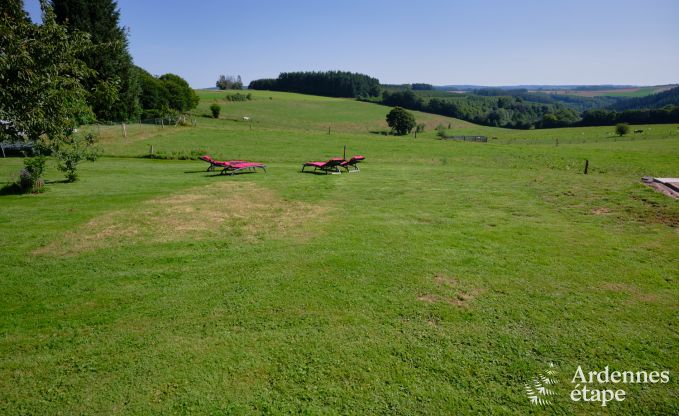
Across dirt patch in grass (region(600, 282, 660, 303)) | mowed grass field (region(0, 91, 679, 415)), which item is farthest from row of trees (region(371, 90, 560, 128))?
dirt patch in grass (region(600, 282, 660, 303))

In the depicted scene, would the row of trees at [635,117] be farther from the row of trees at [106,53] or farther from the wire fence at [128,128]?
the row of trees at [106,53]

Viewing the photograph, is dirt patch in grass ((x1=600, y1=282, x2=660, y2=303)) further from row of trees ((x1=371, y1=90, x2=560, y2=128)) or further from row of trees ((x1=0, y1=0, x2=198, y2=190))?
row of trees ((x1=371, y1=90, x2=560, y2=128))

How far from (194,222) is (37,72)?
437 centimetres

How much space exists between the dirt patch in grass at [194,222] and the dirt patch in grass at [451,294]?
11.8 feet

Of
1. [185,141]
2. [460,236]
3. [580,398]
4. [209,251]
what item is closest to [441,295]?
[580,398]

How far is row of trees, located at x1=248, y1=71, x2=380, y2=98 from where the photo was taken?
122562mm

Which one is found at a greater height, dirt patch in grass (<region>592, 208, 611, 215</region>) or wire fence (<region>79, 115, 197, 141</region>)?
wire fence (<region>79, 115, 197, 141</region>)

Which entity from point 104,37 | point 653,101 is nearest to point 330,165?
point 104,37

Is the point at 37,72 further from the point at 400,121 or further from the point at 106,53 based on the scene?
the point at 400,121

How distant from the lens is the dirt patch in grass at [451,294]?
6.00 metres

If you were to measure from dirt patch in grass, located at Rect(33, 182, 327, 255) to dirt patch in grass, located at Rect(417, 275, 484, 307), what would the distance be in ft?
11.8

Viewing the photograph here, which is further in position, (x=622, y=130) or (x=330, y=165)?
(x=622, y=130)

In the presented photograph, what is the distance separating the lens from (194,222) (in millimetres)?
9852

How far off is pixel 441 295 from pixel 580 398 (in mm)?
2309
